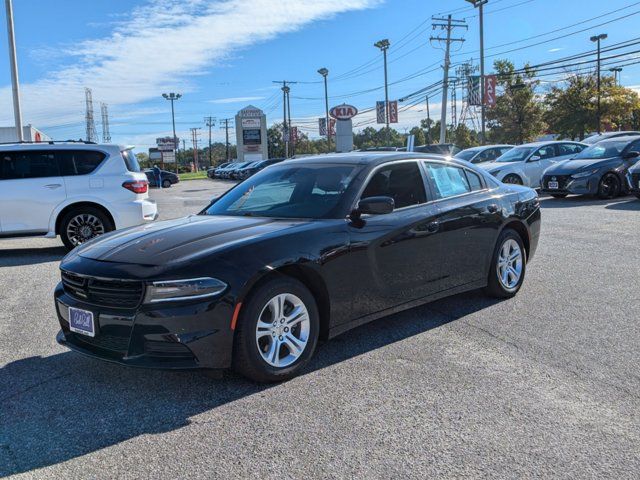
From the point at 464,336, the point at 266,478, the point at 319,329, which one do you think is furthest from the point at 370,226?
the point at 266,478

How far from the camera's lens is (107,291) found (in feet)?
12.0

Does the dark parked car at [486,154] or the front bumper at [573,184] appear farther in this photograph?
the dark parked car at [486,154]

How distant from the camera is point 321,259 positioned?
13.3 ft

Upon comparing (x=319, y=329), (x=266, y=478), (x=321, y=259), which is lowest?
(x=266, y=478)

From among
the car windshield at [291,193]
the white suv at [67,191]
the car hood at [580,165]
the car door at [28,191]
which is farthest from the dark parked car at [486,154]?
the car windshield at [291,193]

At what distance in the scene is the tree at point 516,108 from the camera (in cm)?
4847

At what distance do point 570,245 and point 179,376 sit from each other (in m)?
6.72

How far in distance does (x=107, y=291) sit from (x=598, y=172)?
1403 cm

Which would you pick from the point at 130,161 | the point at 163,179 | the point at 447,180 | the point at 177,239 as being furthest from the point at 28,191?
the point at 163,179

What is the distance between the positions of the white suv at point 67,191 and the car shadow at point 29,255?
0.37 meters

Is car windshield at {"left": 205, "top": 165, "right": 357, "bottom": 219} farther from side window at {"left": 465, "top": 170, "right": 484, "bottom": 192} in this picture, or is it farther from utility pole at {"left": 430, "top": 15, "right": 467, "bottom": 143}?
utility pole at {"left": 430, "top": 15, "right": 467, "bottom": 143}

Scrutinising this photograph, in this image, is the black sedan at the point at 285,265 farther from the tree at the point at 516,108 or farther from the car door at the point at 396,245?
the tree at the point at 516,108

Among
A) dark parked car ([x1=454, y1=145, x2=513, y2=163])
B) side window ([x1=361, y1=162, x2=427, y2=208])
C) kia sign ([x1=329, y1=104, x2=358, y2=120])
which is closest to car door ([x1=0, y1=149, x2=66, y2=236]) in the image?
side window ([x1=361, y1=162, x2=427, y2=208])

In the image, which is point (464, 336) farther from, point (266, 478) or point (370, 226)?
point (266, 478)
